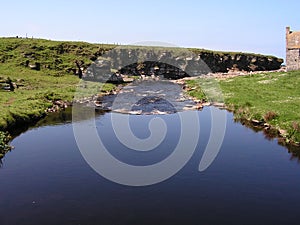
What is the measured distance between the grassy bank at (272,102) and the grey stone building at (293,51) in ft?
18.1

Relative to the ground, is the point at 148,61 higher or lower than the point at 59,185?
higher

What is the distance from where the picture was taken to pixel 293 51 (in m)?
62.2

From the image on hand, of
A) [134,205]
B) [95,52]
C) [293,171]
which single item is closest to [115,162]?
[134,205]

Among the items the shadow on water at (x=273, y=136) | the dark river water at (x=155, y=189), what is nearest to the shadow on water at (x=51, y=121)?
the dark river water at (x=155, y=189)

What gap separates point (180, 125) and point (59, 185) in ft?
56.1

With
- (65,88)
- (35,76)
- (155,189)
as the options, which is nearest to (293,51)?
(65,88)

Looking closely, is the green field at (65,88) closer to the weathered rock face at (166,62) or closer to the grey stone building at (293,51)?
the weathered rock face at (166,62)

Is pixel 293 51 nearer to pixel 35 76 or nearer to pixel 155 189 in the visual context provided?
pixel 35 76

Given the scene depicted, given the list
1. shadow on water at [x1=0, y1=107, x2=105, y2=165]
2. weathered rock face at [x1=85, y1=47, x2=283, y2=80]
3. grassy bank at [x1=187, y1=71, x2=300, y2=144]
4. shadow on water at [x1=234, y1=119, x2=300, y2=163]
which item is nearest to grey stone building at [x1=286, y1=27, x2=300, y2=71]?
grassy bank at [x1=187, y1=71, x2=300, y2=144]

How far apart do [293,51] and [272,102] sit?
96.6 feet

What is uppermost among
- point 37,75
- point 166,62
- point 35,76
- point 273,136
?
point 166,62

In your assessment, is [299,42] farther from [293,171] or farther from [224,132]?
[293,171]

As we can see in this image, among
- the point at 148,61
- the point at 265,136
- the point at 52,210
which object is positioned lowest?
the point at 52,210

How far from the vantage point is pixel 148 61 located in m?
97.1
